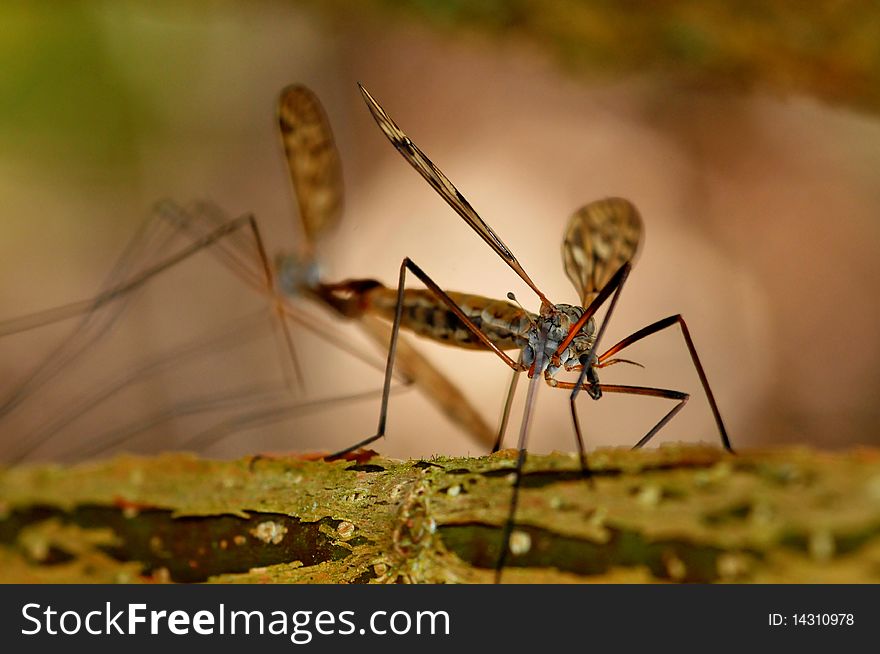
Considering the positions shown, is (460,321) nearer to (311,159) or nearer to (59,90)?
(311,159)

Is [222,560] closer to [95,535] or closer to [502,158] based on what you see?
[95,535]

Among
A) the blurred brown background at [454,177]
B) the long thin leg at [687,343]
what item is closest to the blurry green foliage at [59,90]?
the blurred brown background at [454,177]

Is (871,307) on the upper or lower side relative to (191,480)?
upper

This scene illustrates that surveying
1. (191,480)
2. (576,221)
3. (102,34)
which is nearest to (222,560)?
(191,480)

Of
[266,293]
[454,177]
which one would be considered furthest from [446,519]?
[454,177]

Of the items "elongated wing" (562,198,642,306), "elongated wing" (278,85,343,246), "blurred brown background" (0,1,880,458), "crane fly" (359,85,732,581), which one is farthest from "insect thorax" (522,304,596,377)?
"blurred brown background" (0,1,880,458)

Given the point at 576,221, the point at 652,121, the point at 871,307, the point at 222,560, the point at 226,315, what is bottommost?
the point at 222,560

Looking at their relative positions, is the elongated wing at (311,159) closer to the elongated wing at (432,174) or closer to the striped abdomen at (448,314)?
the striped abdomen at (448,314)
